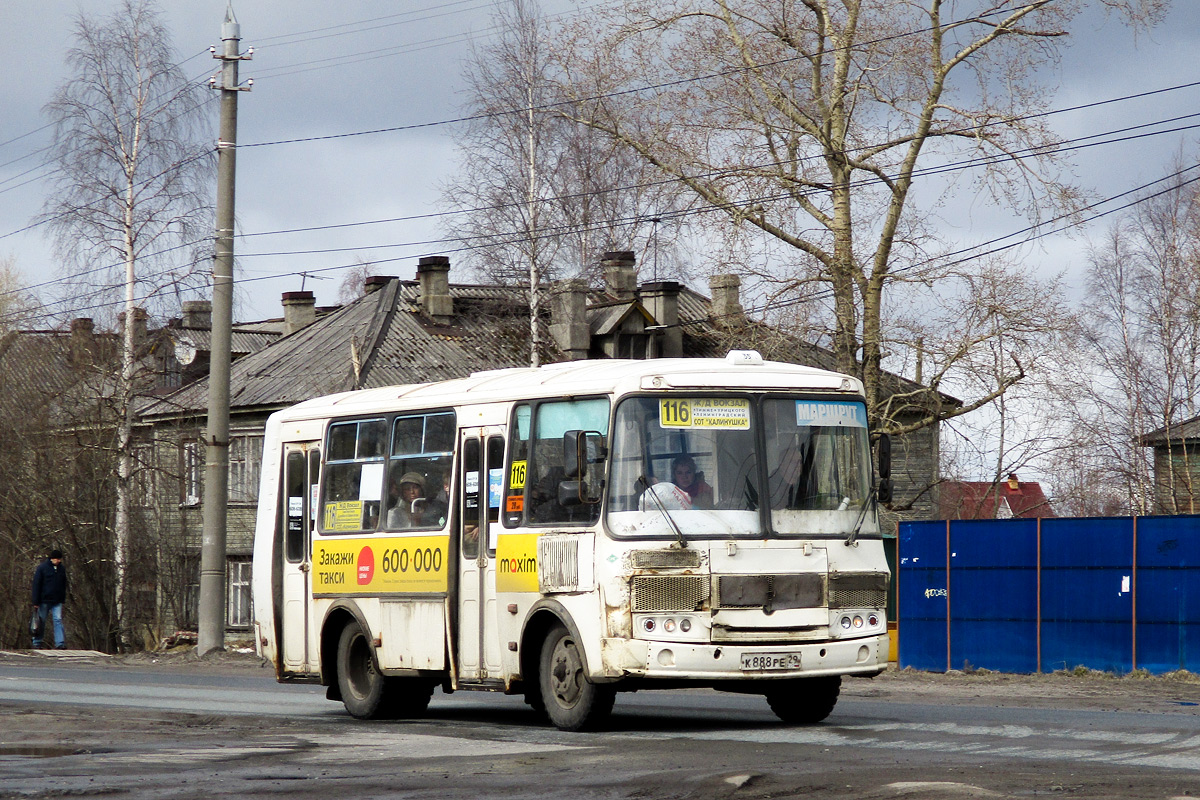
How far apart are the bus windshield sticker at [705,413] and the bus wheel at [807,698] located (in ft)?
7.01

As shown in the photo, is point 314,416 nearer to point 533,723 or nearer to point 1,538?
point 533,723

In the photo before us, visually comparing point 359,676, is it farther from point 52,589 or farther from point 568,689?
point 52,589

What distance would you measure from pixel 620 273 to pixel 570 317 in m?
4.24

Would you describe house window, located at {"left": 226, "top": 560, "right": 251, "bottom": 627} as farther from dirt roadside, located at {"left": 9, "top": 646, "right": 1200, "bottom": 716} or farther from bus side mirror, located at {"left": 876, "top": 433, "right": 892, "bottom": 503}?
bus side mirror, located at {"left": 876, "top": 433, "right": 892, "bottom": 503}

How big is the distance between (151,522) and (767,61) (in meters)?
17.7

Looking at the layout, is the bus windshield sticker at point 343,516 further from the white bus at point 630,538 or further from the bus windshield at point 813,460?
the bus windshield at point 813,460

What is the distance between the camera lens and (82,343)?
117 ft

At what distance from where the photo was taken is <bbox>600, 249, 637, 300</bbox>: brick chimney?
1905 inches

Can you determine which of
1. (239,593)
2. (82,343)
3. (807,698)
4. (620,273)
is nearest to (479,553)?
(807,698)

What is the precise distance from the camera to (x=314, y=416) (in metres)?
16.2

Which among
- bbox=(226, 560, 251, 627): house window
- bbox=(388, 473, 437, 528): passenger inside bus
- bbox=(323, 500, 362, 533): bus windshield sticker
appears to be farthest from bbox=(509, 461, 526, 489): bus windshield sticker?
bbox=(226, 560, 251, 627): house window

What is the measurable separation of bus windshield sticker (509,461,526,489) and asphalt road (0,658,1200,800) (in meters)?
1.90

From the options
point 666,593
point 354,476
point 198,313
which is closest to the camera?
point 666,593

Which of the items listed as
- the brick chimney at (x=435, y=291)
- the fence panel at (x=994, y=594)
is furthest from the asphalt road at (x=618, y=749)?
the brick chimney at (x=435, y=291)
